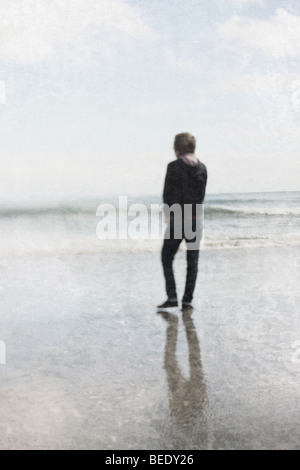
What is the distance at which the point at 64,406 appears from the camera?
273 cm

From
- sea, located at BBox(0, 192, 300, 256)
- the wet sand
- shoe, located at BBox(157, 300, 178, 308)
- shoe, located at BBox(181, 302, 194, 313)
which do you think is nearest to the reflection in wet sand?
the wet sand

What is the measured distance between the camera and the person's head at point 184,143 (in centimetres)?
484

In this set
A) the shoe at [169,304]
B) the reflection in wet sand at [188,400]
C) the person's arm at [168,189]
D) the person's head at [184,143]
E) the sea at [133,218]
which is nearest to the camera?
the reflection in wet sand at [188,400]

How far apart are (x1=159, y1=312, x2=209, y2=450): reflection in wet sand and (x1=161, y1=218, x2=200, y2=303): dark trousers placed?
3.11 feet

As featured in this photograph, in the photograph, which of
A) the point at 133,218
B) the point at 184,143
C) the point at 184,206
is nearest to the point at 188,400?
the point at 184,206

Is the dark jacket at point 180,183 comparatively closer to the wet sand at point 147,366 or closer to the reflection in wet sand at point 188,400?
the wet sand at point 147,366

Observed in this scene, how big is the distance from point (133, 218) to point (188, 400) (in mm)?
18757

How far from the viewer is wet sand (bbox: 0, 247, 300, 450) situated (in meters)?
2.43

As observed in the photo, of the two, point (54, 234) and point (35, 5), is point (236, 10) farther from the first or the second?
point (54, 234)

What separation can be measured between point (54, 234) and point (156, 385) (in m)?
15.3

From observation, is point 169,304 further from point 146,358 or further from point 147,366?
point 147,366

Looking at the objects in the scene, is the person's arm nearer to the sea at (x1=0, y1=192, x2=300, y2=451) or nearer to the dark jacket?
the dark jacket

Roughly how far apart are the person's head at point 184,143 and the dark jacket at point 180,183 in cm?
13

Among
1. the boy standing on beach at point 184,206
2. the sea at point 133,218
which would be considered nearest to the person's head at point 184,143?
the boy standing on beach at point 184,206
